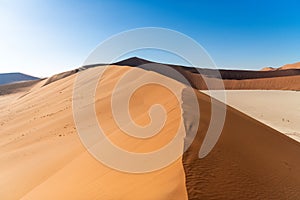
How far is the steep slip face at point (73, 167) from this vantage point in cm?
395

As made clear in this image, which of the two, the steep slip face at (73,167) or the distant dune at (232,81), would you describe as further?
the distant dune at (232,81)

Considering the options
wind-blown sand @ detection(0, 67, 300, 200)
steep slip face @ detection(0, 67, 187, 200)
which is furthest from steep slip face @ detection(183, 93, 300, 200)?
steep slip face @ detection(0, 67, 187, 200)

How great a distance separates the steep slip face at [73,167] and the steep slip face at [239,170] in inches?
10.4

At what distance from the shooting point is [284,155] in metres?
6.85

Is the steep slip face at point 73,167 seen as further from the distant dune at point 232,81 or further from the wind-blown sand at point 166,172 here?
the distant dune at point 232,81

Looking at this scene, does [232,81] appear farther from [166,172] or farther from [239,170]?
[166,172]

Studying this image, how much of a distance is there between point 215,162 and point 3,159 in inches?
273

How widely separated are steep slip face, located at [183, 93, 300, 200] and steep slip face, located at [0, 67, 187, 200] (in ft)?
0.86

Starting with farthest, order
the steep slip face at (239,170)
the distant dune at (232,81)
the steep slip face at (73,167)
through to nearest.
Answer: the distant dune at (232,81) < the steep slip face at (73,167) < the steep slip face at (239,170)

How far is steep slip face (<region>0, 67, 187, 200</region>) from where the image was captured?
155 inches

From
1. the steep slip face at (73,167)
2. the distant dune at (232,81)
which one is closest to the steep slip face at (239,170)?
the steep slip face at (73,167)

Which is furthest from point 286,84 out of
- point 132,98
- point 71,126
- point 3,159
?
point 3,159

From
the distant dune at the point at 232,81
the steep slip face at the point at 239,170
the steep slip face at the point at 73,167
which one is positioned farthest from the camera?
the distant dune at the point at 232,81

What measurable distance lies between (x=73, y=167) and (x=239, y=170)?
3.57m
